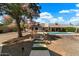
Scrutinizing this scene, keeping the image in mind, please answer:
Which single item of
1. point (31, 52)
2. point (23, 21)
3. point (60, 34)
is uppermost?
point (23, 21)

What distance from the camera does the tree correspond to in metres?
4.10

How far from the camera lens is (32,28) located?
4230mm

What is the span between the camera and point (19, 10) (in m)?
4.18

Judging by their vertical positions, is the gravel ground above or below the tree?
below

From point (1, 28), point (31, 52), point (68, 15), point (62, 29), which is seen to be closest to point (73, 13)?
point (68, 15)

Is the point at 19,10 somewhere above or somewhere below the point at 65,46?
above

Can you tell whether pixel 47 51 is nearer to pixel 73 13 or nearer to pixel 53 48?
pixel 53 48

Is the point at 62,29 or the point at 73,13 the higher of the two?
the point at 73,13

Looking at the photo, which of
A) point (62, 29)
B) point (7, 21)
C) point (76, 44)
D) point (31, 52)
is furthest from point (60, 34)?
point (7, 21)

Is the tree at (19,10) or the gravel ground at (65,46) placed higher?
the tree at (19,10)

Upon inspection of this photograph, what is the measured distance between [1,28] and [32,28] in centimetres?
63

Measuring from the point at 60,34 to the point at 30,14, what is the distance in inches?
29.0

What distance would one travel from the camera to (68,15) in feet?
13.5

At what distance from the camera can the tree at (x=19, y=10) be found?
410cm
